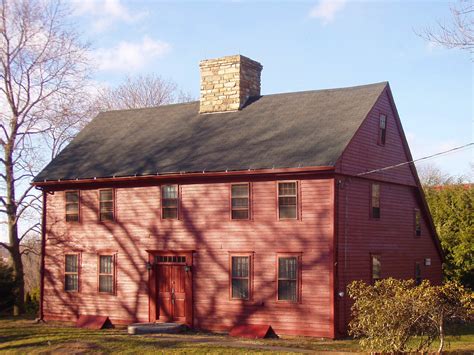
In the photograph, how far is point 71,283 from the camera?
27750mm

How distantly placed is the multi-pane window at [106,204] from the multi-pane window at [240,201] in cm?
566

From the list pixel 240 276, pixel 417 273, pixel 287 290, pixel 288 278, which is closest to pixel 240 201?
pixel 240 276

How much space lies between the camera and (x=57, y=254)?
2838 cm

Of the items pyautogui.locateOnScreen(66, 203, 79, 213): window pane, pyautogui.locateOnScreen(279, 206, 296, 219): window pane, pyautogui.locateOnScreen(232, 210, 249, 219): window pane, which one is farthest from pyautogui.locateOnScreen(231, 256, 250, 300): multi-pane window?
pyautogui.locateOnScreen(66, 203, 79, 213): window pane

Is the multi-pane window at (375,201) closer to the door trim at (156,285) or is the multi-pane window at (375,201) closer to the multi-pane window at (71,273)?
the door trim at (156,285)

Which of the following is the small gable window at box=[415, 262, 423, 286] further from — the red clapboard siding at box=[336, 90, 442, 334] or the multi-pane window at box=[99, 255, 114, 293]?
the multi-pane window at box=[99, 255, 114, 293]

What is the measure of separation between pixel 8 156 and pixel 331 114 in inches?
619

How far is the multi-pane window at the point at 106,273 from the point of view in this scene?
1047 inches

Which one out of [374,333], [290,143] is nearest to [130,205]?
[290,143]

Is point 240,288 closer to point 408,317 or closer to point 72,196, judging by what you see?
point 408,317

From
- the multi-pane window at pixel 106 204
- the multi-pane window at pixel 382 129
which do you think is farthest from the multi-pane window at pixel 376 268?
the multi-pane window at pixel 106 204

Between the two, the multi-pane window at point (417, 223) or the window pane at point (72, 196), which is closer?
the window pane at point (72, 196)

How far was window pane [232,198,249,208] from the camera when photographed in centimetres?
2367

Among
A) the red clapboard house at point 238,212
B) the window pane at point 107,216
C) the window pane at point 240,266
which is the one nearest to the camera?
the red clapboard house at point 238,212
